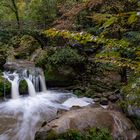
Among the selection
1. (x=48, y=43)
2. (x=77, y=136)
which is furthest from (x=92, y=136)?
(x=48, y=43)

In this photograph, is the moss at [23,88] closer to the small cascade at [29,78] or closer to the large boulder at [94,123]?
the small cascade at [29,78]

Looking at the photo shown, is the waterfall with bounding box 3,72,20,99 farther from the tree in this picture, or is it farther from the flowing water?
the tree

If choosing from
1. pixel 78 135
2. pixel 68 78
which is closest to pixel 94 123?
pixel 78 135

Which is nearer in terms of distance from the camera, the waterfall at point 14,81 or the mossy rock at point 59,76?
the waterfall at point 14,81

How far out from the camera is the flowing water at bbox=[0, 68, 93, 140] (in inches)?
308

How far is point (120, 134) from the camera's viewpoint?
6117mm

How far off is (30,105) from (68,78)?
105 inches

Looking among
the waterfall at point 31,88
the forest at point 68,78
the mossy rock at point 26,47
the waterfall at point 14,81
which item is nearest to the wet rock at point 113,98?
the forest at point 68,78

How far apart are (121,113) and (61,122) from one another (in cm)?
181

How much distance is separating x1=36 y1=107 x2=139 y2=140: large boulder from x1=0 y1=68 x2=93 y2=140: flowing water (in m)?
1.57

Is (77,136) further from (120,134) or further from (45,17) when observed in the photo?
(45,17)

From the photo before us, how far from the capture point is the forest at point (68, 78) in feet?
19.6

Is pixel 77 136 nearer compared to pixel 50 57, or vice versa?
pixel 77 136

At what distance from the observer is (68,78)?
12.2 metres
